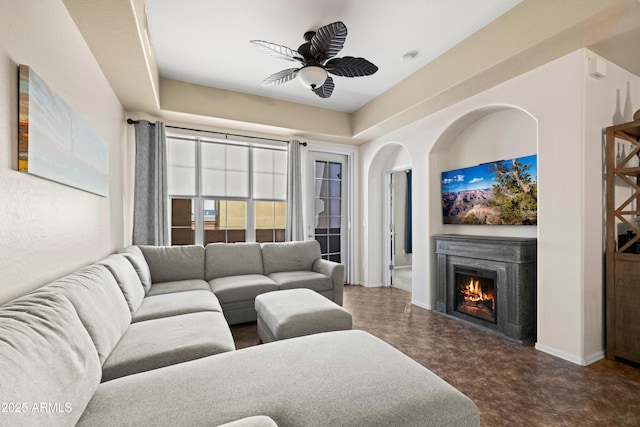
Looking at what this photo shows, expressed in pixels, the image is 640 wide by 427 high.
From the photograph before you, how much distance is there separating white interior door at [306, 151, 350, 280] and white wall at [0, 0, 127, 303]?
3.06 m

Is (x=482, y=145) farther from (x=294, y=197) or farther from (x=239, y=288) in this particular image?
(x=239, y=288)

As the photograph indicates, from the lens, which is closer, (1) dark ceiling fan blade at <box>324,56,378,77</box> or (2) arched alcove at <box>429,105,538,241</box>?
(1) dark ceiling fan blade at <box>324,56,378,77</box>

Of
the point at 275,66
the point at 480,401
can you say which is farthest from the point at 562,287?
the point at 275,66

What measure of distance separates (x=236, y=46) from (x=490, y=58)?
2379 millimetres

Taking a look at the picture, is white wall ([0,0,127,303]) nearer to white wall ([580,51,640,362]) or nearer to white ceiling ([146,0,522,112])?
white ceiling ([146,0,522,112])

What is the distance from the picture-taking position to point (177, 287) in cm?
293

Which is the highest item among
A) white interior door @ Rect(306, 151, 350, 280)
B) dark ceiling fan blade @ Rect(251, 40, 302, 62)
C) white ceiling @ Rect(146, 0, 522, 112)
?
white ceiling @ Rect(146, 0, 522, 112)

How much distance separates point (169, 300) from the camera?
2418mm

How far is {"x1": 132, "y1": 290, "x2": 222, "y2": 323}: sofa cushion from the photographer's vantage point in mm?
2125

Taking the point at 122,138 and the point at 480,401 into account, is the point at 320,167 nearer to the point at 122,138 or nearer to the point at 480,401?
the point at 122,138

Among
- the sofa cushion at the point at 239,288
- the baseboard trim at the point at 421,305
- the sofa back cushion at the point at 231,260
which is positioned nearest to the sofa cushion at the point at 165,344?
the sofa cushion at the point at 239,288

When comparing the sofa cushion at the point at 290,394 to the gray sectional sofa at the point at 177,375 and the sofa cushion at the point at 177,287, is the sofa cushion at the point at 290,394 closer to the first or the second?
the gray sectional sofa at the point at 177,375

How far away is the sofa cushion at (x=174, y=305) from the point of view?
83.7 inches

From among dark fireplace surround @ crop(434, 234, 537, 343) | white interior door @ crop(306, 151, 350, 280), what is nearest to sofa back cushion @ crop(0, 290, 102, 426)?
dark fireplace surround @ crop(434, 234, 537, 343)
